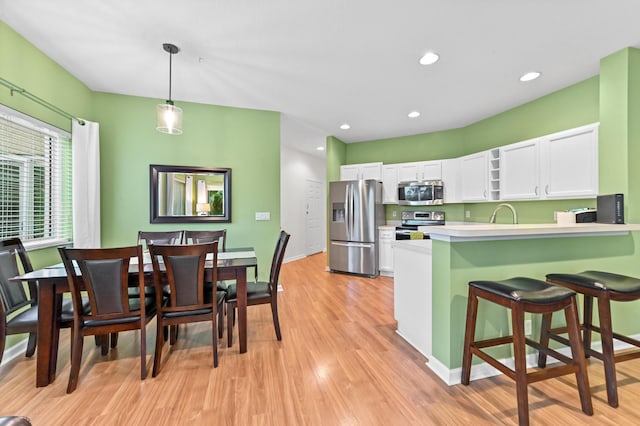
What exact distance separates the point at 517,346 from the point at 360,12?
2402 mm

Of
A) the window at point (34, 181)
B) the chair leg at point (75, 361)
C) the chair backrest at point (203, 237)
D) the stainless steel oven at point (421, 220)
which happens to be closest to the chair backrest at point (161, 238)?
the chair backrest at point (203, 237)

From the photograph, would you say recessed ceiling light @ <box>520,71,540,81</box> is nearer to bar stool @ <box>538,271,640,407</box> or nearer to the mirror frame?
bar stool @ <box>538,271,640,407</box>

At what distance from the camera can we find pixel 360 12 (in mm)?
1949

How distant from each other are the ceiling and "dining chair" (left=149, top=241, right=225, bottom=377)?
1.76m

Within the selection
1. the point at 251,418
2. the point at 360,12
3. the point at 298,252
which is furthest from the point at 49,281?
the point at 298,252

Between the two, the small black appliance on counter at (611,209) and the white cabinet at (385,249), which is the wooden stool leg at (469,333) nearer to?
the small black appliance on counter at (611,209)

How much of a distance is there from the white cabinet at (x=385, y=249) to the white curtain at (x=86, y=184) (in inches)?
163

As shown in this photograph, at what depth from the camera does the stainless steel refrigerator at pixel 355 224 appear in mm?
4734

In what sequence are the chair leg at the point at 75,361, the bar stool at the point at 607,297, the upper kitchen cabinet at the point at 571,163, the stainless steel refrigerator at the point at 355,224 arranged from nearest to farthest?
the bar stool at the point at 607,297, the chair leg at the point at 75,361, the upper kitchen cabinet at the point at 571,163, the stainless steel refrigerator at the point at 355,224

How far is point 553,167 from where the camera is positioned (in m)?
3.00

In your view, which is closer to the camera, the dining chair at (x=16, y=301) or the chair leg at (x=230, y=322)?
the dining chair at (x=16, y=301)

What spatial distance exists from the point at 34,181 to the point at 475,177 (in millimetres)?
5406

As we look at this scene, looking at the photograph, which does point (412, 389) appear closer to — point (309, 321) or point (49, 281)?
point (309, 321)

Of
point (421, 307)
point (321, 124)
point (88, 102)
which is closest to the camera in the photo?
point (421, 307)
